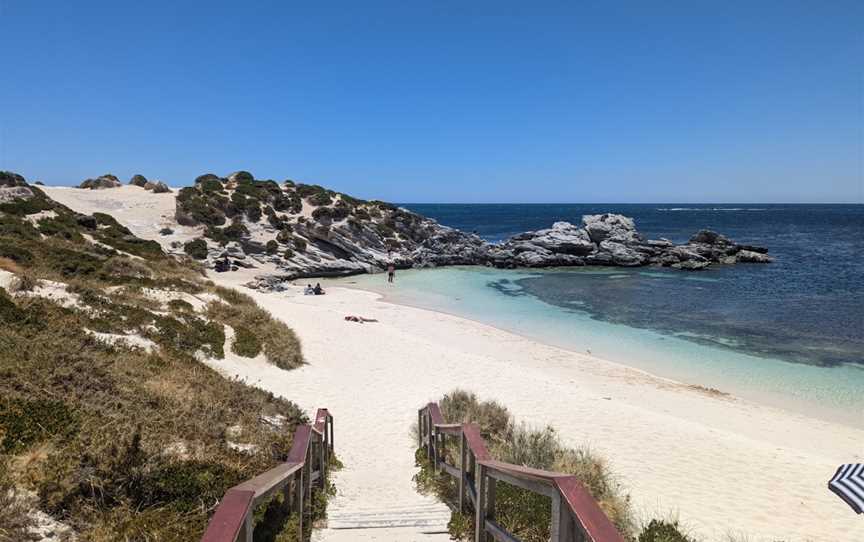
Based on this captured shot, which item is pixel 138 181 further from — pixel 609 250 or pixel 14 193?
pixel 609 250

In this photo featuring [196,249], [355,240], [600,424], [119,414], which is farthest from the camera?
[355,240]

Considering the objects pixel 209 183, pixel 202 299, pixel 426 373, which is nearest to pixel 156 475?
pixel 426 373

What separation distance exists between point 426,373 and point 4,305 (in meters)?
10.6

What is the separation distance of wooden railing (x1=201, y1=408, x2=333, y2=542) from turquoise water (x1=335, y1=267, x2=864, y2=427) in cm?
1476

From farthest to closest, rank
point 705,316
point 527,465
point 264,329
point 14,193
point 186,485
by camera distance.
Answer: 1. point 14,193
2. point 705,316
3. point 264,329
4. point 527,465
5. point 186,485

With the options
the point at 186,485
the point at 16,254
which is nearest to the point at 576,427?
the point at 186,485

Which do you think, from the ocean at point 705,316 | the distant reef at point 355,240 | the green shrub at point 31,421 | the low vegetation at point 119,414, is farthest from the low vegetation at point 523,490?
the distant reef at point 355,240

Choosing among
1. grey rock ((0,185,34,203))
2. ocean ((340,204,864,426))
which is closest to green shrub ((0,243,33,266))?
grey rock ((0,185,34,203))

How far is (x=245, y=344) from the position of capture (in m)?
14.0

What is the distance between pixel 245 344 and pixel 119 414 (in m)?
8.18

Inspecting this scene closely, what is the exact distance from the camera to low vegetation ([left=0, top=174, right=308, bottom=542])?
4.25 metres

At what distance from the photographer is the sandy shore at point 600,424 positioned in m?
7.84

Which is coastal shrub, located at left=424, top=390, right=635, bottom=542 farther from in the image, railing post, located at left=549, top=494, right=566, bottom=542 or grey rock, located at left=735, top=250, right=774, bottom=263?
grey rock, located at left=735, top=250, right=774, bottom=263

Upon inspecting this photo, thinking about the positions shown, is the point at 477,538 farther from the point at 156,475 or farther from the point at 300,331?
the point at 300,331
